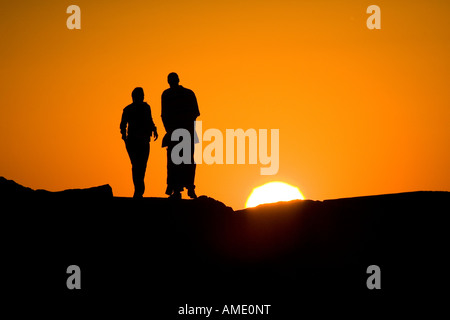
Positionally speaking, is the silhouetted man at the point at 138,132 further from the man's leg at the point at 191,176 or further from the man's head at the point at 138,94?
the man's leg at the point at 191,176

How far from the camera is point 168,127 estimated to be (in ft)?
62.2

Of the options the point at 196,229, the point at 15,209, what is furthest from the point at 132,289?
the point at 15,209

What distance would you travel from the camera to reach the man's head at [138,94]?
18781mm

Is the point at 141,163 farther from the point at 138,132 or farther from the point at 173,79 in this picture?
the point at 173,79

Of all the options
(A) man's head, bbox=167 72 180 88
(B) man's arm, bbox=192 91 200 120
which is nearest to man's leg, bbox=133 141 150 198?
(B) man's arm, bbox=192 91 200 120

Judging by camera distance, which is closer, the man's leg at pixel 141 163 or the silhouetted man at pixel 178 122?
the silhouetted man at pixel 178 122

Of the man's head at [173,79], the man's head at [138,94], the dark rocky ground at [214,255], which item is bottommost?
the dark rocky ground at [214,255]

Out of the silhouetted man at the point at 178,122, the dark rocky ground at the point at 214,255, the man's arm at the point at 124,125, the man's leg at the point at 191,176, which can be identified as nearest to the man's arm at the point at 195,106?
the silhouetted man at the point at 178,122

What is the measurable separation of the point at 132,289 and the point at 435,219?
6.69 meters

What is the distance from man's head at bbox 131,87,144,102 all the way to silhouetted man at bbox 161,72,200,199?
507mm

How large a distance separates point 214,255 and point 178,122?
13.4 feet
